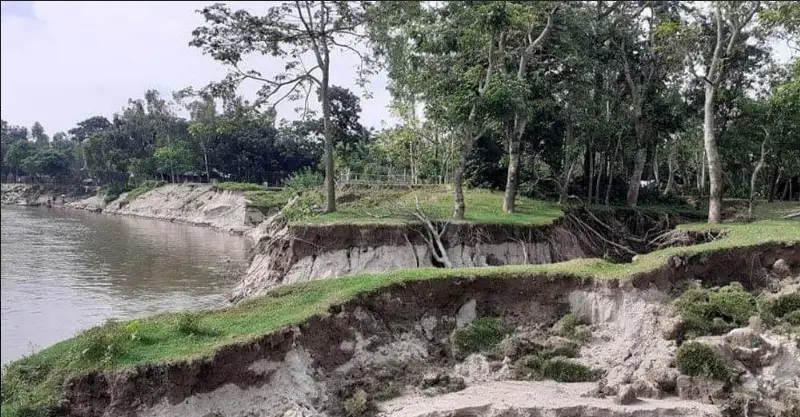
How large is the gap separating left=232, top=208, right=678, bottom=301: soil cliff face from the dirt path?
935 cm

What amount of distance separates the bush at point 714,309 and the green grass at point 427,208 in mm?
10033

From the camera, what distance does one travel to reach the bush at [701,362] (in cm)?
1377

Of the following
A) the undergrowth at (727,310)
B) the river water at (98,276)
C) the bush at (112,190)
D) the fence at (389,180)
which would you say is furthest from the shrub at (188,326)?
the bush at (112,190)

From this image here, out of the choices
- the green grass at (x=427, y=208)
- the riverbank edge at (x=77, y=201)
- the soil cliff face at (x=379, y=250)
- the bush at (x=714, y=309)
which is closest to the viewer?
the bush at (x=714, y=309)

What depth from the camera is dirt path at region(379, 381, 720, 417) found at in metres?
12.6

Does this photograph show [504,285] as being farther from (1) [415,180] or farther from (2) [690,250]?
(1) [415,180]

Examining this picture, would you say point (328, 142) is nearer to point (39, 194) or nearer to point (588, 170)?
point (588, 170)

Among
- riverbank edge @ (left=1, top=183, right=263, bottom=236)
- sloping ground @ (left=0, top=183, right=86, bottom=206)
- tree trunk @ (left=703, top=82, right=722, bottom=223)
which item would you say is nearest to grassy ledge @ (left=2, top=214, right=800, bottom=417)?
tree trunk @ (left=703, top=82, right=722, bottom=223)

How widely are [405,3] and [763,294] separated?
18148 millimetres

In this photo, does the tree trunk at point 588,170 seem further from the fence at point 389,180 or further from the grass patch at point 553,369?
the grass patch at point 553,369

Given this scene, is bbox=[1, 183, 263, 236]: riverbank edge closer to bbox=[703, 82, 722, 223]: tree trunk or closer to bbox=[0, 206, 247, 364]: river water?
bbox=[0, 206, 247, 364]: river water

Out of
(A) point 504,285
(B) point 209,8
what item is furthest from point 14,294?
(A) point 504,285

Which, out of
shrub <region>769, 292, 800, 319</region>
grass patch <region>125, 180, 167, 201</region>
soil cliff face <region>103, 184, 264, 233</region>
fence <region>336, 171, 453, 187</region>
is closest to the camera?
shrub <region>769, 292, 800, 319</region>

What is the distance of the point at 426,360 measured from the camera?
14953 mm
